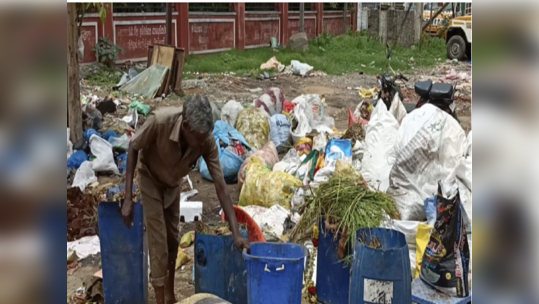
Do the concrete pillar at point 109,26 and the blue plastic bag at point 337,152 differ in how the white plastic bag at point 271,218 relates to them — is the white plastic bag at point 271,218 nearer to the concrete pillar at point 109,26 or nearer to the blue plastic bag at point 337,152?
the blue plastic bag at point 337,152

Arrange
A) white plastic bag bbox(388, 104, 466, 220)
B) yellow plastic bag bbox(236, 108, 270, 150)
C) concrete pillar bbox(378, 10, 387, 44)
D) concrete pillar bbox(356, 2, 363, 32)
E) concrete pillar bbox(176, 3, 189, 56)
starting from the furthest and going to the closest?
concrete pillar bbox(356, 2, 363, 32) < concrete pillar bbox(378, 10, 387, 44) < concrete pillar bbox(176, 3, 189, 56) < yellow plastic bag bbox(236, 108, 270, 150) < white plastic bag bbox(388, 104, 466, 220)

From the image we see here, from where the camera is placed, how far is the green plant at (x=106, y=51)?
46.6ft

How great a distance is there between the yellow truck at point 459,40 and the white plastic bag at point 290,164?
44.4ft

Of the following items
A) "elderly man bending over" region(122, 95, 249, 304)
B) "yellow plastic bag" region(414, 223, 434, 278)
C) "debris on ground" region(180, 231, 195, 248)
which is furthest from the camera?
"debris on ground" region(180, 231, 195, 248)

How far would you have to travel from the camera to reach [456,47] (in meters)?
19.3

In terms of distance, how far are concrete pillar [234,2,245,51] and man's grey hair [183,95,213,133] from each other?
55.8ft

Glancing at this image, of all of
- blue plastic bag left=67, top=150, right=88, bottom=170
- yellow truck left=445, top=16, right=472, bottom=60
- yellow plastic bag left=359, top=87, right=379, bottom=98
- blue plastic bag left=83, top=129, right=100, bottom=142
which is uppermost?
yellow truck left=445, top=16, right=472, bottom=60

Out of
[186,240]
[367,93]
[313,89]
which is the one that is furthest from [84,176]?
[313,89]

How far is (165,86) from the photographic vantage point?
1238 centimetres

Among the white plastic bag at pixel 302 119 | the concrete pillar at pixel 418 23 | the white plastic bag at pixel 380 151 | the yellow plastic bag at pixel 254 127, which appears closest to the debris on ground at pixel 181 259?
the white plastic bag at pixel 380 151

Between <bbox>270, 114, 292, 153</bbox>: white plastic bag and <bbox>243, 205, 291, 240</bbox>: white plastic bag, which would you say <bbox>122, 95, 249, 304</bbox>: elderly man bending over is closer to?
<bbox>243, 205, 291, 240</bbox>: white plastic bag

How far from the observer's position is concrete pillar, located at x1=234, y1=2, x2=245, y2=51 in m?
19.9

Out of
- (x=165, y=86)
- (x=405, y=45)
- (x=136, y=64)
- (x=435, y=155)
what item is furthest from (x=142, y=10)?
(x=435, y=155)

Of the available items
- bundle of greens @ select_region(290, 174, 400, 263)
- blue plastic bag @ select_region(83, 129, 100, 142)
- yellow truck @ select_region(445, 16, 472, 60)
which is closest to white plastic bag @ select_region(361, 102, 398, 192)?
bundle of greens @ select_region(290, 174, 400, 263)
